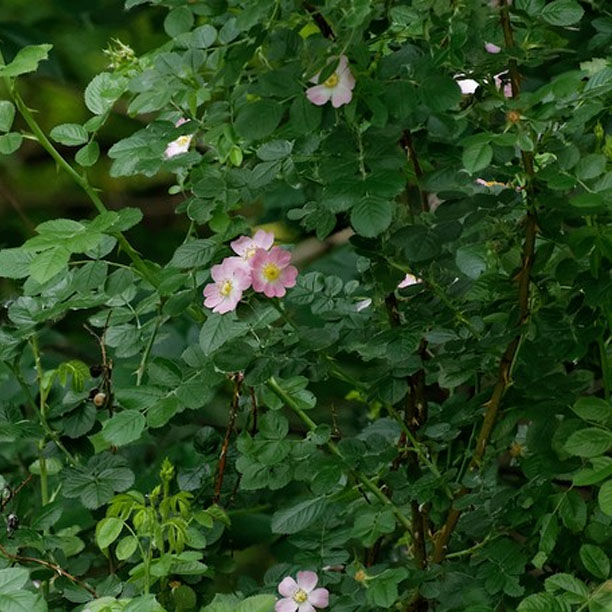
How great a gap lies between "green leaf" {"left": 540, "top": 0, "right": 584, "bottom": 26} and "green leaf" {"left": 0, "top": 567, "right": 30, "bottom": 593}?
0.57 metres

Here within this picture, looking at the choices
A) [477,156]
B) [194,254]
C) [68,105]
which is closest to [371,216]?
[477,156]

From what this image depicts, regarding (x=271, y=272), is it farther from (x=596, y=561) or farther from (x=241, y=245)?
(x=596, y=561)

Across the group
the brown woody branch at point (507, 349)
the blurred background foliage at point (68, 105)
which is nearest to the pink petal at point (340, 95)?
the brown woody branch at point (507, 349)

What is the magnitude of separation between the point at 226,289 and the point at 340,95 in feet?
0.62

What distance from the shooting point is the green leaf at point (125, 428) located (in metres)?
0.99

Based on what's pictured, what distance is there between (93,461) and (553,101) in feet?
1.80

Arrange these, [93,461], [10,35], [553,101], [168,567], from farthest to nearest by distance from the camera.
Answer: [10,35], [93,461], [168,567], [553,101]

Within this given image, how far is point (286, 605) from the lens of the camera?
3.53 feet

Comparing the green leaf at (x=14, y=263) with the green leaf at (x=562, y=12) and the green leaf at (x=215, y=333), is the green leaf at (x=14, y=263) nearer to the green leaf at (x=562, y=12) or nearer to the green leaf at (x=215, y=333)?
the green leaf at (x=215, y=333)

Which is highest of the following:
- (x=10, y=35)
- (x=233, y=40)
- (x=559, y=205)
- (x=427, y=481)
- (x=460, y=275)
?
(x=233, y=40)

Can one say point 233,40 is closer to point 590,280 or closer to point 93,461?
point 590,280

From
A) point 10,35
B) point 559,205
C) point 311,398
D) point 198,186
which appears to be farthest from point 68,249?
point 10,35

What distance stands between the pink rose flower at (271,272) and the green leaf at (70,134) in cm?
20

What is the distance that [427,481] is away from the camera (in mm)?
1035
